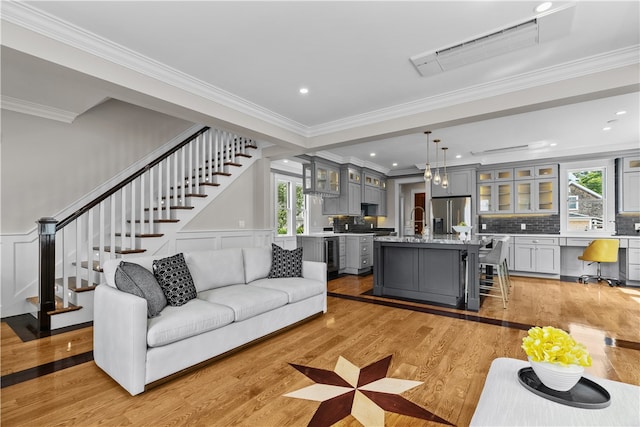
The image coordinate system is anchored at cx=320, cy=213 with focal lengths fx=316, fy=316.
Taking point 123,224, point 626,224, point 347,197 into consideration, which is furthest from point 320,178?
point 626,224

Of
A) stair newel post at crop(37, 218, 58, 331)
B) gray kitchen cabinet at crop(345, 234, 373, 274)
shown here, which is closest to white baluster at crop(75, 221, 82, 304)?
stair newel post at crop(37, 218, 58, 331)

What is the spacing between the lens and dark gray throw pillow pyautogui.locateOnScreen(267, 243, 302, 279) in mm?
3877

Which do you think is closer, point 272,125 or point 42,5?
point 42,5

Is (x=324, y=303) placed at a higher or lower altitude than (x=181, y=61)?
lower

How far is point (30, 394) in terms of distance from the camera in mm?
2168

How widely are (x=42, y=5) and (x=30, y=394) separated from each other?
107 inches

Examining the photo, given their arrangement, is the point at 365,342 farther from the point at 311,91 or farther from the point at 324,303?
the point at 311,91

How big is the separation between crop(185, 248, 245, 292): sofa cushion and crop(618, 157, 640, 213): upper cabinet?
6.98m

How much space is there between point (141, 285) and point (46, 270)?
1782 mm

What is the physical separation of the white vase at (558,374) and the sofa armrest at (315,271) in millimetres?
2655

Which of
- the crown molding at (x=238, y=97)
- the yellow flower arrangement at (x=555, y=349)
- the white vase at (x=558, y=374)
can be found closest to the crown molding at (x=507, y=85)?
the crown molding at (x=238, y=97)

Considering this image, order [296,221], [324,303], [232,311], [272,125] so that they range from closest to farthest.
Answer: [232,311] → [324,303] → [272,125] → [296,221]

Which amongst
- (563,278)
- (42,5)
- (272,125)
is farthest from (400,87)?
(563,278)

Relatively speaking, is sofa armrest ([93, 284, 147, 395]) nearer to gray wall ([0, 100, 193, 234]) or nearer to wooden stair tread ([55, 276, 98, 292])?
wooden stair tread ([55, 276, 98, 292])
